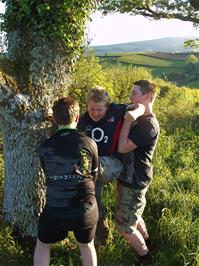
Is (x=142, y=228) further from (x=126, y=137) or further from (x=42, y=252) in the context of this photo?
(x=42, y=252)

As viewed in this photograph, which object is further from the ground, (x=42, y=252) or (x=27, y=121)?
(x=27, y=121)

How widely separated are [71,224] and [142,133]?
1.23 m

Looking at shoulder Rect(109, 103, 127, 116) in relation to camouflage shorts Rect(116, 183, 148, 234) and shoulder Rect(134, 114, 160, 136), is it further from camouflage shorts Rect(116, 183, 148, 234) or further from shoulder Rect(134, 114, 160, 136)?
camouflage shorts Rect(116, 183, 148, 234)

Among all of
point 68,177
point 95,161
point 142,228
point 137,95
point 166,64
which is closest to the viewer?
point 68,177

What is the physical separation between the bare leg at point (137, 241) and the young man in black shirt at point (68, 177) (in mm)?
935

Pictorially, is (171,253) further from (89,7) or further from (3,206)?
(89,7)

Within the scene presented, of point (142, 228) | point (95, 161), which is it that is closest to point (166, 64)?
point (142, 228)

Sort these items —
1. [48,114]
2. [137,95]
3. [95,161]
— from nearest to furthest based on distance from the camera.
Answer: [95,161] → [137,95] → [48,114]

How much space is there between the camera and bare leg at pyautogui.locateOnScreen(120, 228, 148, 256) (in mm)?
5047

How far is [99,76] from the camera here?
9688 millimetres

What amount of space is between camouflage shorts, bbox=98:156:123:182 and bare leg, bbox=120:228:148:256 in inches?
27.3

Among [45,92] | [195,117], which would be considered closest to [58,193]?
[45,92]

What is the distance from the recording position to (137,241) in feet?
16.6

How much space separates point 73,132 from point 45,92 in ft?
4.03
